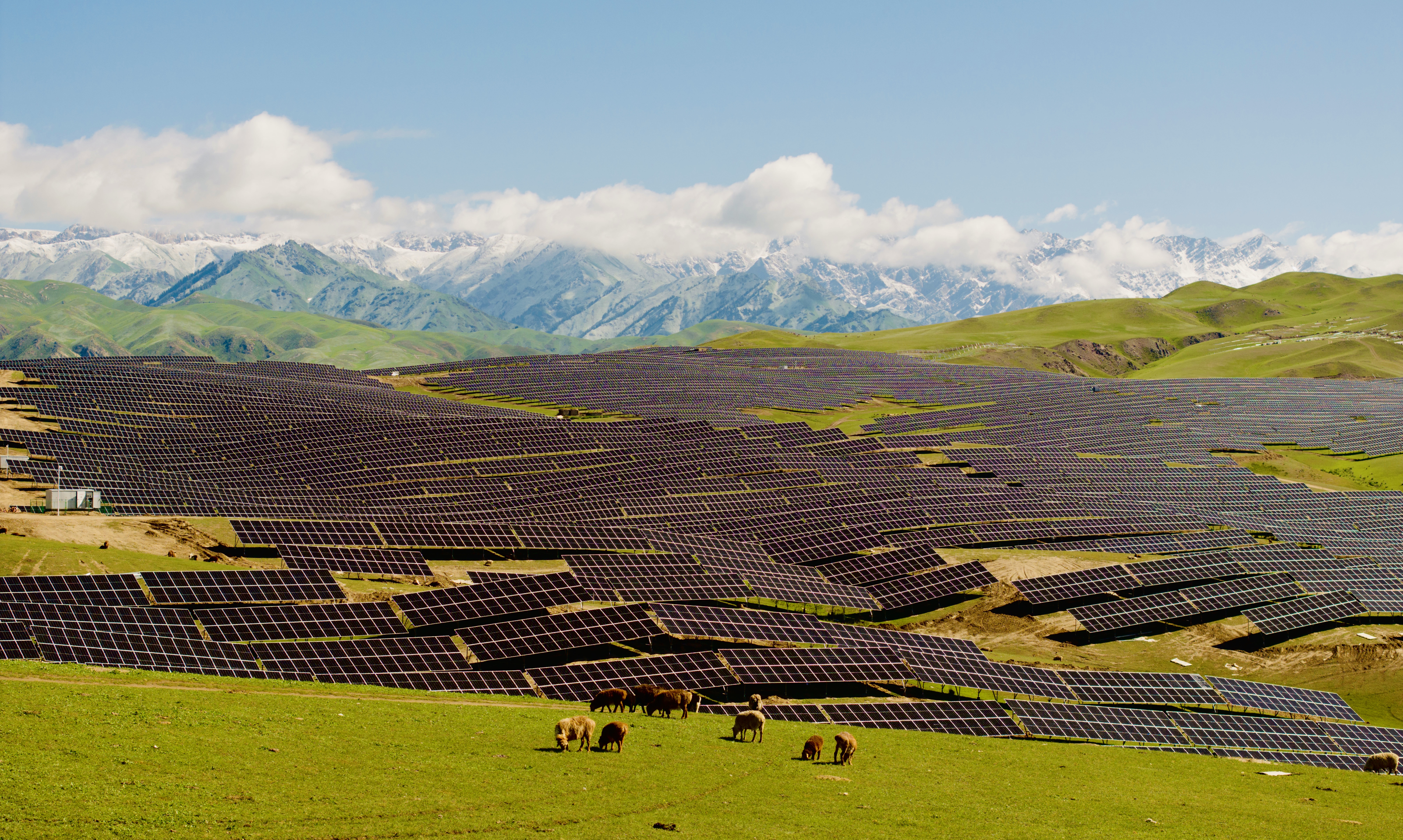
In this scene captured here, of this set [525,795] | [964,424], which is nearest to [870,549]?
[525,795]

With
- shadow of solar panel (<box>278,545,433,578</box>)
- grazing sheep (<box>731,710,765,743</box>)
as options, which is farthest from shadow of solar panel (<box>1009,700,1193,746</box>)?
shadow of solar panel (<box>278,545,433,578</box>)

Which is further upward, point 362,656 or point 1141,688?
point 362,656

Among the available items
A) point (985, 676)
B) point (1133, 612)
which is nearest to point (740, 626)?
point (985, 676)

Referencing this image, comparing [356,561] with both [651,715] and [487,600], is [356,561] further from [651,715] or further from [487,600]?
[651,715]

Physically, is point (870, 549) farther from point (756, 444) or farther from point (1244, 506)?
point (1244, 506)

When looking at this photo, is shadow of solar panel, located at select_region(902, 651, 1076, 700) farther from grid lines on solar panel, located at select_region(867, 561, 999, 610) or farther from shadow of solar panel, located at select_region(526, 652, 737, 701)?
grid lines on solar panel, located at select_region(867, 561, 999, 610)

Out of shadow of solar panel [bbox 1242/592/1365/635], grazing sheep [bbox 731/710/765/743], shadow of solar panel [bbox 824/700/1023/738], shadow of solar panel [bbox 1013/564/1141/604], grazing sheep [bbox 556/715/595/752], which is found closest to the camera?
grazing sheep [bbox 556/715/595/752]

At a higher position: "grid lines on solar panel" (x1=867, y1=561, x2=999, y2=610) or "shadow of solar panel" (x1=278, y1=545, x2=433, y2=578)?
"shadow of solar panel" (x1=278, y1=545, x2=433, y2=578)
